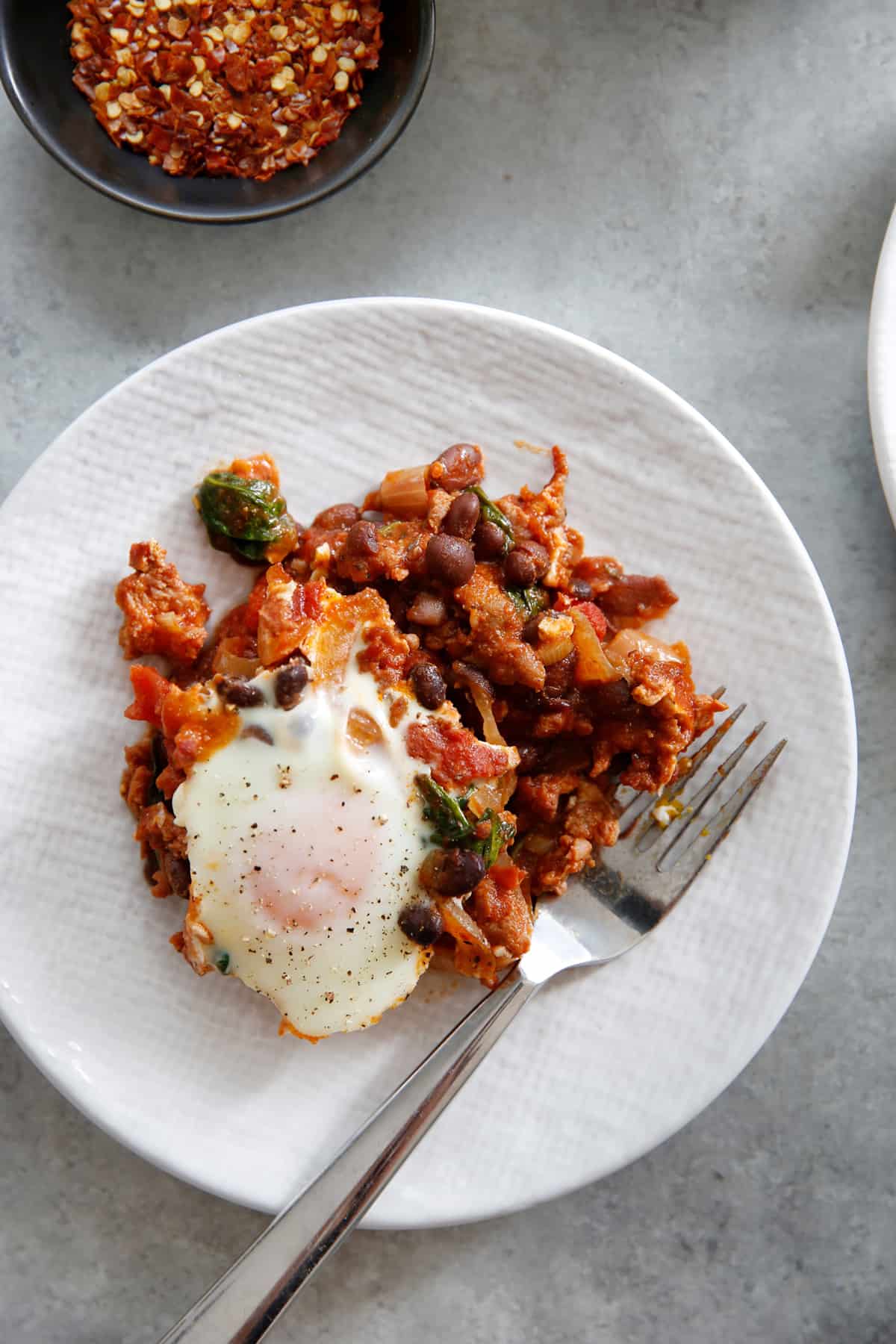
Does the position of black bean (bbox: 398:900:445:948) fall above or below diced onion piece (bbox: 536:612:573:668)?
below

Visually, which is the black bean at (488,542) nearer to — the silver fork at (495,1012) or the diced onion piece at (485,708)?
the diced onion piece at (485,708)

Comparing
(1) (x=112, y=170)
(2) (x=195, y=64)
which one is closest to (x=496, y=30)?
(2) (x=195, y=64)

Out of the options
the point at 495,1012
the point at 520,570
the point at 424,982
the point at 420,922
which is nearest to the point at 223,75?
the point at 520,570

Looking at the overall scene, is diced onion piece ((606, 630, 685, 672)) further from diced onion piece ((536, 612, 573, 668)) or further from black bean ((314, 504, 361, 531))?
black bean ((314, 504, 361, 531))

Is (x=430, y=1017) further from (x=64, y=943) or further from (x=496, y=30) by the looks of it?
(x=496, y=30)

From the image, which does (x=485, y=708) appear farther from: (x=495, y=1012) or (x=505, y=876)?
(x=495, y=1012)

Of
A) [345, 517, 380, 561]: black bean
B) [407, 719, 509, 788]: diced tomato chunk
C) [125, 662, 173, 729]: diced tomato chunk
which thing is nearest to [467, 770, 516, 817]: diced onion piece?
[407, 719, 509, 788]: diced tomato chunk
